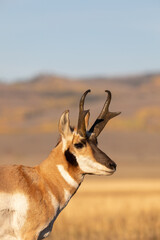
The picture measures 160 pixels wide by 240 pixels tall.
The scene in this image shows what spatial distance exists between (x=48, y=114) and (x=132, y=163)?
5869 cm

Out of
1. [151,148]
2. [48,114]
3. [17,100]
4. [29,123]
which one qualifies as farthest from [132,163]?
[17,100]

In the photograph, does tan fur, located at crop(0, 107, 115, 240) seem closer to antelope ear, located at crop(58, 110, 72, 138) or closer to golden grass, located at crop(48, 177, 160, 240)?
antelope ear, located at crop(58, 110, 72, 138)

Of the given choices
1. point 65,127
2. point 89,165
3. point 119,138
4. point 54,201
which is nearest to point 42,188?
point 54,201

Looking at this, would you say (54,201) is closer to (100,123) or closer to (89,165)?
(89,165)

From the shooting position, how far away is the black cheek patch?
993 cm

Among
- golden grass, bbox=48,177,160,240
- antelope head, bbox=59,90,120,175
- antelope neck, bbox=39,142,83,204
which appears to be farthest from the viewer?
golden grass, bbox=48,177,160,240

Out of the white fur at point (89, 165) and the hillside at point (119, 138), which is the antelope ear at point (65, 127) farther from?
the hillside at point (119, 138)

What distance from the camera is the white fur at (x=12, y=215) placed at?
31.3 feet

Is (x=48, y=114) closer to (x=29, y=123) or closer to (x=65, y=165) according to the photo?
(x=29, y=123)

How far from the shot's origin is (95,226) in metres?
18.3

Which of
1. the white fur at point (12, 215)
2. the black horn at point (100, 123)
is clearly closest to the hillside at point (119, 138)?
the black horn at point (100, 123)

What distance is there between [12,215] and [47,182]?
713mm

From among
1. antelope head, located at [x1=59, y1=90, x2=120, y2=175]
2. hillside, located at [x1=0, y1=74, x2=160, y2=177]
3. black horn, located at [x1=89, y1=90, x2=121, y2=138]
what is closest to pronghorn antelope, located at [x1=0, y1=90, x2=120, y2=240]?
A: antelope head, located at [x1=59, y1=90, x2=120, y2=175]

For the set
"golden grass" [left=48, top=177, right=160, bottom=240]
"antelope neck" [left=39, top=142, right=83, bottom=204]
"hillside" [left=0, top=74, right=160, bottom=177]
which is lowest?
"hillside" [left=0, top=74, right=160, bottom=177]
